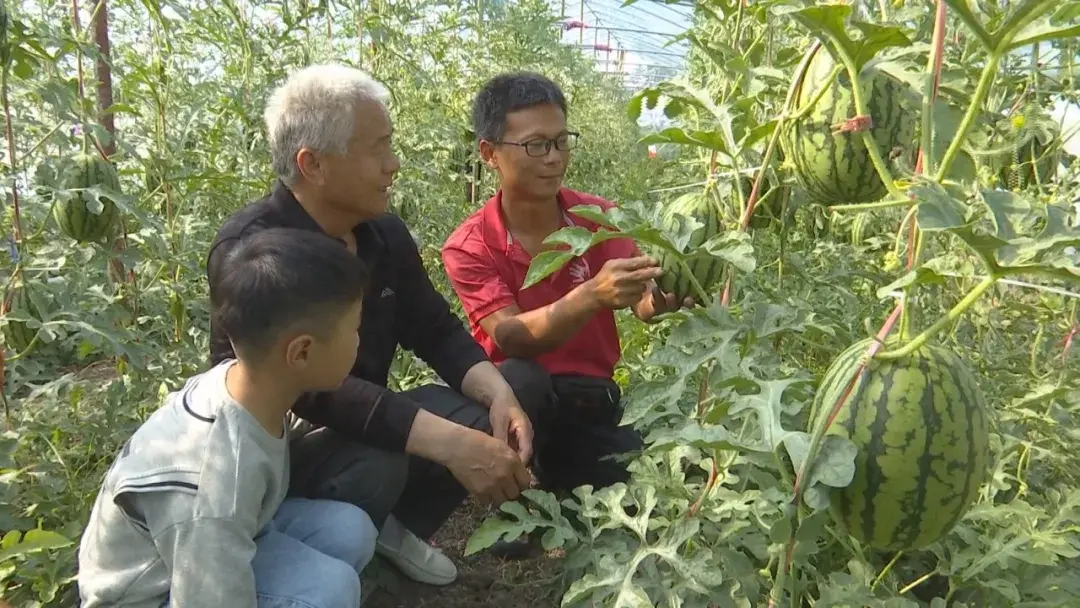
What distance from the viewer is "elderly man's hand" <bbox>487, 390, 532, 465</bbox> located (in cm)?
215

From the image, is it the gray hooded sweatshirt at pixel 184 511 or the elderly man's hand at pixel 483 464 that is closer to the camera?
the gray hooded sweatshirt at pixel 184 511

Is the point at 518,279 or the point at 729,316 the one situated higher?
the point at 729,316

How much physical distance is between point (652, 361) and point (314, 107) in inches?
44.2

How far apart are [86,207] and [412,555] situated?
4.75 feet

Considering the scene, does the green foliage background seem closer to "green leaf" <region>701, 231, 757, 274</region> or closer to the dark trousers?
"green leaf" <region>701, 231, 757, 274</region>

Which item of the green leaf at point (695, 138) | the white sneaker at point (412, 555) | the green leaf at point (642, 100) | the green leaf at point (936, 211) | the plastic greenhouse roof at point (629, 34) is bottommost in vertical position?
the white sneaker at point (412, 555)

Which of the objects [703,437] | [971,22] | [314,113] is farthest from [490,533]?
[971,22]

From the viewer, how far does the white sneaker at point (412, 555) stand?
7.36 ft

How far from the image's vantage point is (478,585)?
7.89 ft

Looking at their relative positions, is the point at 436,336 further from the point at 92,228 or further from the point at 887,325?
the point at 887,325

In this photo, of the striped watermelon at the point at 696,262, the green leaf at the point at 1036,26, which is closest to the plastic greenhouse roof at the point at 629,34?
the striped watermelon at the point at 696,262

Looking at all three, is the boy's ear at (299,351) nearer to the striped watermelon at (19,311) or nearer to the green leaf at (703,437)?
the green leaf at (703,437)

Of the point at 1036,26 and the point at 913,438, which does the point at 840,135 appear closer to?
the point at 1036,26

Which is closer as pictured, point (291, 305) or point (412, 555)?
point (291, 305)
